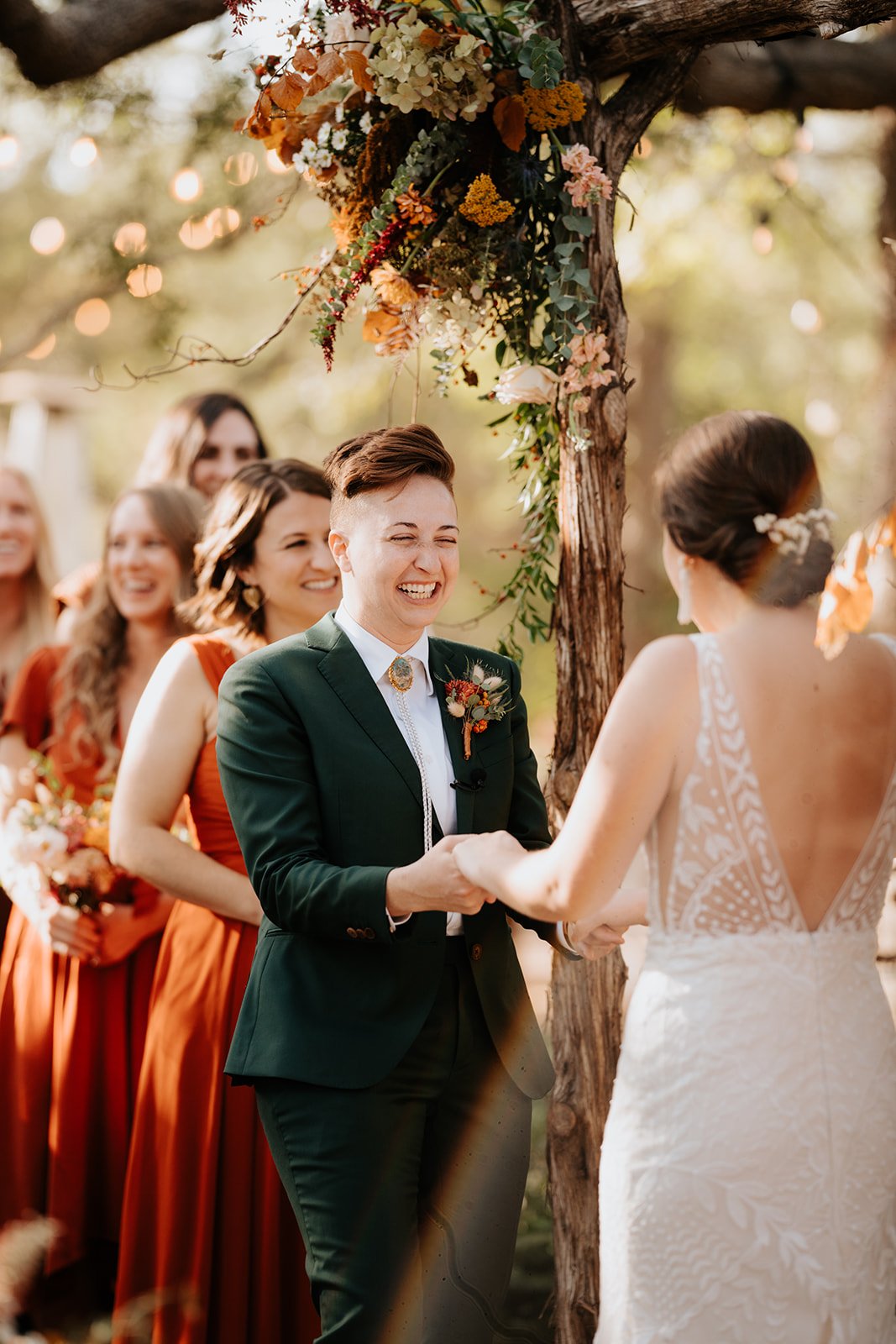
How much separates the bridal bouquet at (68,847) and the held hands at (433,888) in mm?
1825

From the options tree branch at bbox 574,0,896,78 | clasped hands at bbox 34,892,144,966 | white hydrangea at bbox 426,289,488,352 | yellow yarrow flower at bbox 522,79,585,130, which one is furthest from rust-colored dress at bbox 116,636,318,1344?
tree branch at bbox 574,0,896,78

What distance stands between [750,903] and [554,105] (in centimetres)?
198

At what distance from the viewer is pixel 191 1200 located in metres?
3.40

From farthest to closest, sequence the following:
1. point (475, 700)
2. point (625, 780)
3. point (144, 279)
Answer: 1. point (144, 279)
2. point (475, 700)
3. point (625, 780)

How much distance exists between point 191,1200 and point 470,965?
124 centimetres

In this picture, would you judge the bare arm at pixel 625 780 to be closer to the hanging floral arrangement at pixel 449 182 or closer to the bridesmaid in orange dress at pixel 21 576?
the hanging floral arrangement at pixel 449 182

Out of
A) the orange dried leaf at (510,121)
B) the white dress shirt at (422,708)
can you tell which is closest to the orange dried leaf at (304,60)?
the orange dried leaf at (510,121)

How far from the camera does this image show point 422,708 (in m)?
2.86

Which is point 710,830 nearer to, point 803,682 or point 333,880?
point 803,682

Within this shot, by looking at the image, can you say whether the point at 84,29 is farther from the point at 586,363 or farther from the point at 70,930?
the point at 70,930

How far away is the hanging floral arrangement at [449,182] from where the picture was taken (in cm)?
310

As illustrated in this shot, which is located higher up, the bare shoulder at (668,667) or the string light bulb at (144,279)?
the string light bulb at (144,279)

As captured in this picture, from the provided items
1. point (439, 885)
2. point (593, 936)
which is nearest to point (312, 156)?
point (439, 885)

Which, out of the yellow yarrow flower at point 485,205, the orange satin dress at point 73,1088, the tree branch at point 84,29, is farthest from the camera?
the tree branch at point 84,29
